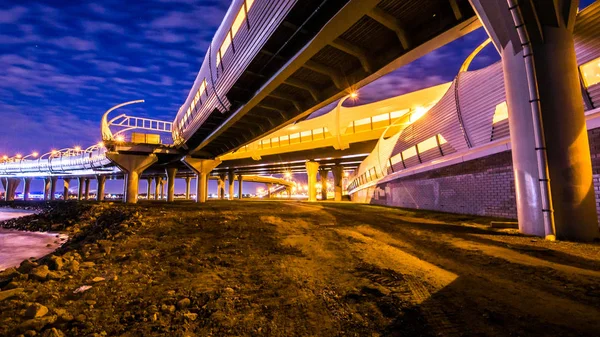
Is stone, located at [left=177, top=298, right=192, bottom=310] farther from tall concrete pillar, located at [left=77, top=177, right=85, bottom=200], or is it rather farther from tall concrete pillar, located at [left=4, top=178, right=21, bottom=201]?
tall concrete pillar, located at [left=4, top=178, right=21, bottom=201]

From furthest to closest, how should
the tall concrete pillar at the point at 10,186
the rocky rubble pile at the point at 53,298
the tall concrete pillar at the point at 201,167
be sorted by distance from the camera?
the tall concrete pillar at the point at 10,186
the tall concrete pillar at the point at 201,167
the rocky rubble pile at the point at 53,298

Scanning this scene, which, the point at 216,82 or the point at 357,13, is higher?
the point at 216,82

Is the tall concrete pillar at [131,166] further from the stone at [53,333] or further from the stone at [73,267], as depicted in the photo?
the stone at [53,333]

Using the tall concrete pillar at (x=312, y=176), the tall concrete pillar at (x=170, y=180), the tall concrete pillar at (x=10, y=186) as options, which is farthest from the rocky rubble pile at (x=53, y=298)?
the tall concrete pillar at (x=10, y=186)

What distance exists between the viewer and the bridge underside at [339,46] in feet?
29.8

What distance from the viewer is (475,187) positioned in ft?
39.7

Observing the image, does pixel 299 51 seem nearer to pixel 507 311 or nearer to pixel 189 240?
pixel 189 240

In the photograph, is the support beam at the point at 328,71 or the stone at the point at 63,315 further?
the support beam at the point at 328,71

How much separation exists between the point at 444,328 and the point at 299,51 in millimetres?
10550

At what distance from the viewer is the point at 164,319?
329 cm

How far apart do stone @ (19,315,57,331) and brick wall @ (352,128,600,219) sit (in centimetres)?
1187

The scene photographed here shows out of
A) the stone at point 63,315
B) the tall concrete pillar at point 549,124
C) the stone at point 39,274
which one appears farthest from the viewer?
the tall concrete pillar at point 549,124

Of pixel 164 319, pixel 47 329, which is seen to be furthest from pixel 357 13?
pixel 47 329

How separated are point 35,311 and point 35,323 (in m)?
0.35
